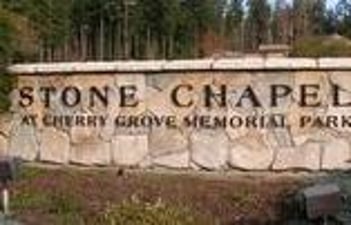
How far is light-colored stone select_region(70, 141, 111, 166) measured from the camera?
14430 mm

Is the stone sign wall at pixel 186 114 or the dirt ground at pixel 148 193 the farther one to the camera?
the stone sign wall at pixel 186 114

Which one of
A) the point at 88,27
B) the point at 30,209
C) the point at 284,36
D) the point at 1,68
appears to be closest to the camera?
the point at 30,209

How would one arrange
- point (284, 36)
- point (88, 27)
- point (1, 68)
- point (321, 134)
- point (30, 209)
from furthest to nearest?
point (284, 36) < point (88, 27) < point (1, 68) < point (321, 134) < point (30, 209)

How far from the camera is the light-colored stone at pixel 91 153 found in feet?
47.3

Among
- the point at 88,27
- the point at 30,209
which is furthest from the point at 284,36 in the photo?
the point at 30,209

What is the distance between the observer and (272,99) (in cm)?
1387

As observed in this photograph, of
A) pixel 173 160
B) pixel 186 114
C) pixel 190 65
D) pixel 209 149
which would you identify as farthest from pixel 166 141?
pixel 190 65

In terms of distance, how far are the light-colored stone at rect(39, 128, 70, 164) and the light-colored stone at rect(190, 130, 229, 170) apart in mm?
1683

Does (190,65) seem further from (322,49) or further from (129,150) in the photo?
(322,49)

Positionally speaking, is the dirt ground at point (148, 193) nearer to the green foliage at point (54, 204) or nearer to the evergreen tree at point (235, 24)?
the green foliage at point (54, 204)

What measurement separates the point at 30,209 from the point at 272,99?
3628 mm

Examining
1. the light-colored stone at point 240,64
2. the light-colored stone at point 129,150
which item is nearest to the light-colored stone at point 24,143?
the light-colored stone at point 129,150

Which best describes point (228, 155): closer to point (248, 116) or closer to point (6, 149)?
point (248, 116)

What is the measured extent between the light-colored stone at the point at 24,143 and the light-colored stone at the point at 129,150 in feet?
3.71
